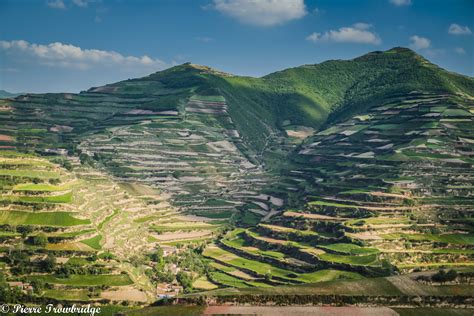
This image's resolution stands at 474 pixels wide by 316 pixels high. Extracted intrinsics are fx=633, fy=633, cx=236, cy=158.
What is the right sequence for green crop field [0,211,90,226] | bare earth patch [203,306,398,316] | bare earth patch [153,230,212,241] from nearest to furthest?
bare earth patch [203,306,398,316], green crop field [0,211,90,226], bare earth patch [153,230,212,241]

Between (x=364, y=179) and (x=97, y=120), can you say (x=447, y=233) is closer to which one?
(x=364, y=179)

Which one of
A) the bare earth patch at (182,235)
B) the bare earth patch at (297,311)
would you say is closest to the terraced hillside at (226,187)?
the bare earth patch at (182,235)

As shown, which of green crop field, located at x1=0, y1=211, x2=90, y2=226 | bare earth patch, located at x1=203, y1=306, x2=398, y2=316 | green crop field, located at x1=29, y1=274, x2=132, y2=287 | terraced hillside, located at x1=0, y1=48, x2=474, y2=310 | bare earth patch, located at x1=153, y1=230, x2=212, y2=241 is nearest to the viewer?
bare earth patch, located at x1=203, y1=306, x2=398, y2=316

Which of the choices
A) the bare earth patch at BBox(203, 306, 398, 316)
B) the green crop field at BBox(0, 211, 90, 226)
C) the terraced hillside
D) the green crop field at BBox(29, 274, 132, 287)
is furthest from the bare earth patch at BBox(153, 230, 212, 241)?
the bare earth patch at BBox(203, 306, 398, 316)

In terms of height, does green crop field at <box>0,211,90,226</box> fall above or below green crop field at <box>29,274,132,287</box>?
above

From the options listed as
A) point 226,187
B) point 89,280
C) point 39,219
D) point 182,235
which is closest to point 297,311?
point 89,280

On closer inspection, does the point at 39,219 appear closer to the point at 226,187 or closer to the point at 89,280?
the point at 89,280

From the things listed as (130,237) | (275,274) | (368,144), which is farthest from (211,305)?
(368,144)

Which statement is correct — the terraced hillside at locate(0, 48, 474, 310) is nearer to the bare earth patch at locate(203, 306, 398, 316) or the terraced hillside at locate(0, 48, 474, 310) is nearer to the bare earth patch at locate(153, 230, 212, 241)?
the bare earth patch at locate(153, 230, 212, 241)

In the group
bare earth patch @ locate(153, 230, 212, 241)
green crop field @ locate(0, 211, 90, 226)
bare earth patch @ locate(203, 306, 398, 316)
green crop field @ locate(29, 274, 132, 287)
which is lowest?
bare earth patch @ locate(153, 230, 212, 241)
